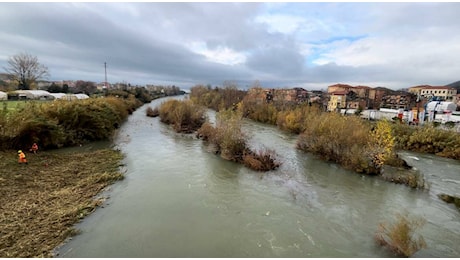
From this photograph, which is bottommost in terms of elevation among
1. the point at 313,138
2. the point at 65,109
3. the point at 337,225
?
the point at 337,225

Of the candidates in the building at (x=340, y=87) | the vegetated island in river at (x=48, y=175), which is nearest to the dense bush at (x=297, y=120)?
the vegetated island in river at (x=48, y=175)

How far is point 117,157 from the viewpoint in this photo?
668 inches

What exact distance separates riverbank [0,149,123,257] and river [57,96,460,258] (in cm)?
58

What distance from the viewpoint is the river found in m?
7.73

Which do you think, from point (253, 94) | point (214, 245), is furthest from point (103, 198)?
point (253, 94)

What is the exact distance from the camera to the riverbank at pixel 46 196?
7.33 m

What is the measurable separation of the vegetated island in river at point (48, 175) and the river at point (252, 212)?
75 cm

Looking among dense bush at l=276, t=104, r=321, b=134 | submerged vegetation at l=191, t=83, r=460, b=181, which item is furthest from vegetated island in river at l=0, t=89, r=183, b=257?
dense bush at l=276, t=104, r=321, b=134

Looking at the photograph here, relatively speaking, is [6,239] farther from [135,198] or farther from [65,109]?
[65,109]

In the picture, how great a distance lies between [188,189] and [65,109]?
49.5 ft

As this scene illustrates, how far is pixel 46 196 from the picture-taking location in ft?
33.3

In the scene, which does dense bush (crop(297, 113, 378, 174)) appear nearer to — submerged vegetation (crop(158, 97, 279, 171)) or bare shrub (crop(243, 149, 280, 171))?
submerged vegetation (crop(158, 97, 279, 171))

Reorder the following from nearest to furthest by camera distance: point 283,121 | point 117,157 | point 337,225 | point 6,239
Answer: point 6,239, point 337,225, point 117,157, point 283,121

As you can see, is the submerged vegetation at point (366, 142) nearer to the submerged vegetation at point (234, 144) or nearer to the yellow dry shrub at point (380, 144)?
the yellow dry shrub at point (380, 144)
